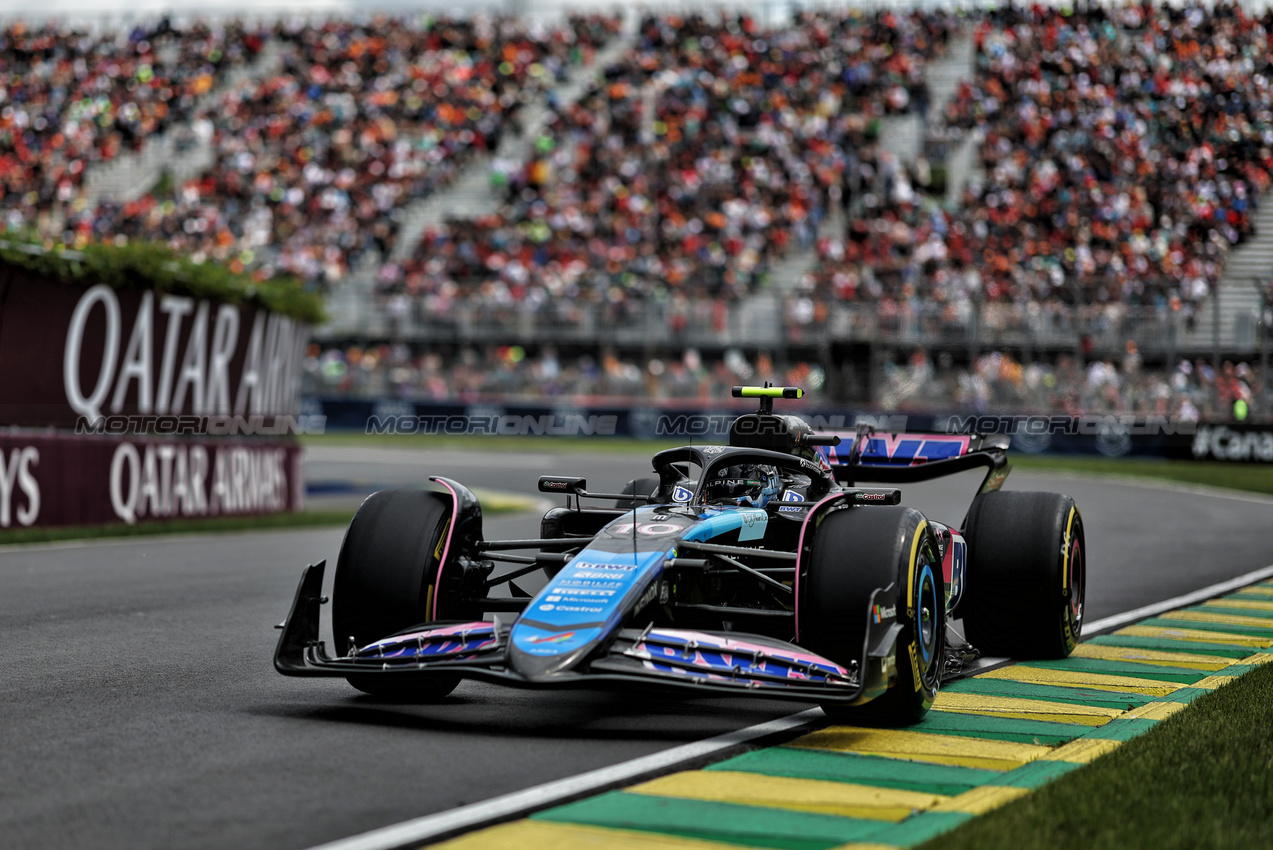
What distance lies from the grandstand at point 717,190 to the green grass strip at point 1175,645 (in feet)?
53.0

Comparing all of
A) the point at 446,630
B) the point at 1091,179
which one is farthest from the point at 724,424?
the point at 446,630

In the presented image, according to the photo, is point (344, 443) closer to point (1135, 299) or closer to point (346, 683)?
point (1135, 299)

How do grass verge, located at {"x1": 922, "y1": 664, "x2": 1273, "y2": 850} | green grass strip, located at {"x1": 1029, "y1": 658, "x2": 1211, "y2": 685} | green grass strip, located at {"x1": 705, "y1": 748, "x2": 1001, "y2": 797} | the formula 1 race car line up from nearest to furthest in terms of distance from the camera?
1. grass verge, located at {"x1": 922, "y1": 664, "x2": 1273, "y2": 850}
2. green grass strip, located at {"x1": 705, "y1": 748, "x2": 1001, "y2": 797}
3. the formula 1 race car
4. green grass strip, located at {"x1": 1029, "y1": 658, "x2": 1211, "y2": 685}

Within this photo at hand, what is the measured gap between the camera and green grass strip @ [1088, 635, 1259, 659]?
324 inches

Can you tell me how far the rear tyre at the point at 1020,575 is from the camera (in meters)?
7.63

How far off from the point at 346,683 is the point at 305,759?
67.0 inches

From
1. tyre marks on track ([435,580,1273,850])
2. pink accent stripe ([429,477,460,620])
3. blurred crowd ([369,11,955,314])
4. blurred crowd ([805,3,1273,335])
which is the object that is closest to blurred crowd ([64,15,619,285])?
blurred crowd ([369,11,955,314])

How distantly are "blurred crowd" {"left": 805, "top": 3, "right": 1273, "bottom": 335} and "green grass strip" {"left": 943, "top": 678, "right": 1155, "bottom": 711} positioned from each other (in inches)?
719

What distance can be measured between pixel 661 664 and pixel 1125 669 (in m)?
3.32

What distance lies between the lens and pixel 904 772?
516cm

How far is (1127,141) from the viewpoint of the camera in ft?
91.8

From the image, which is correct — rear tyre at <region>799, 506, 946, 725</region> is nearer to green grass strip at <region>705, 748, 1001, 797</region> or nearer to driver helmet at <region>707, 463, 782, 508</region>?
green grass strip at <region>705, 748, 1001, 797</region>

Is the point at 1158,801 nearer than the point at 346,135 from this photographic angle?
Yes

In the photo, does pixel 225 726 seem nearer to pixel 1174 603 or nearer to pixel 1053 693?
pixel 1053 693
